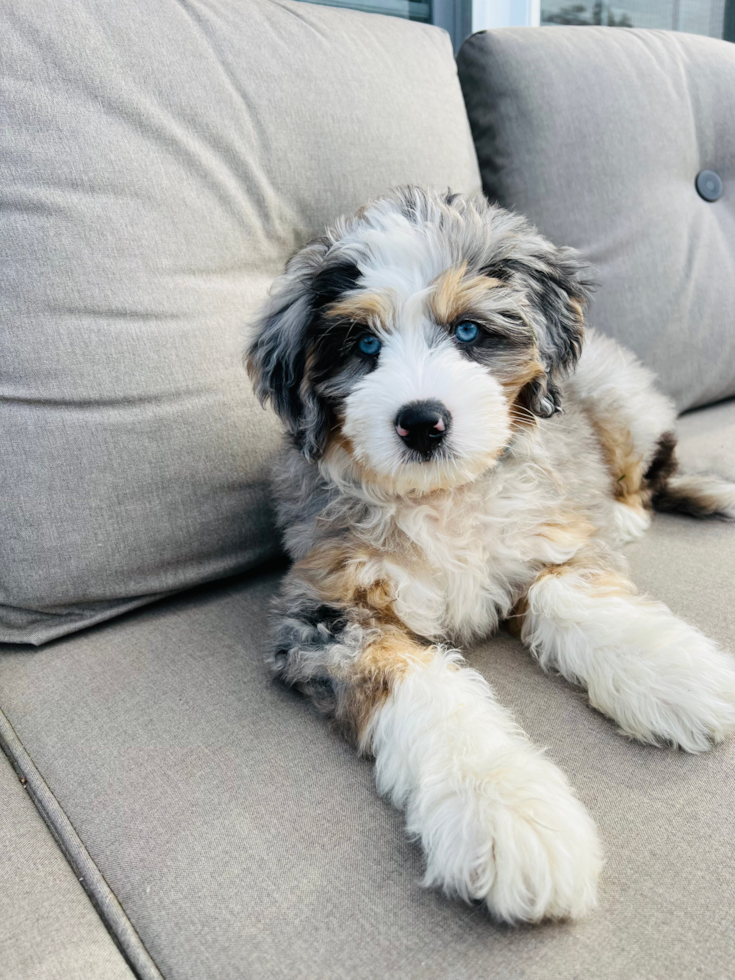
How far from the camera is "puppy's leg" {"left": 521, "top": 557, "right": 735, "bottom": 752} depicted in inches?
47.4

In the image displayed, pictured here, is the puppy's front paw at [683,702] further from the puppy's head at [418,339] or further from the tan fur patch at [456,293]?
the tan fur patch at [456,293]

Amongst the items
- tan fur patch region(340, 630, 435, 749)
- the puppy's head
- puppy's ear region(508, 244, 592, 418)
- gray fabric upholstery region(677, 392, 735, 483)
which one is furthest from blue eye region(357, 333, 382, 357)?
gray fabric upholstery region(677, 392, 735, 483)

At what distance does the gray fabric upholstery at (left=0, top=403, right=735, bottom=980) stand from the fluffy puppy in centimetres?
6

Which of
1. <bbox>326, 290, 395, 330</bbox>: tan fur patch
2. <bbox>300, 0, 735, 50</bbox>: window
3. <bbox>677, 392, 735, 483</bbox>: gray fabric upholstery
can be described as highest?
<bbox>300, 0, 735, 50</bbox>: window

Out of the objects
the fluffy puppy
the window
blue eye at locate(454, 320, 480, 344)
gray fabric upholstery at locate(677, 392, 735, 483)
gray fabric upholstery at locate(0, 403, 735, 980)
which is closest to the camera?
gray fabric upholstery at locate(0, 403, 735, 980)

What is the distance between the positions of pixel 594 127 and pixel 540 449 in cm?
132

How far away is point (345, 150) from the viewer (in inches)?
76.7

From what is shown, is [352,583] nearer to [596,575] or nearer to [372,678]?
[372,678]

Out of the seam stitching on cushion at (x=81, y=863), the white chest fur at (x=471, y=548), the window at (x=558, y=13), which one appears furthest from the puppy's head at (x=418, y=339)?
the window at (x=558, y=13)

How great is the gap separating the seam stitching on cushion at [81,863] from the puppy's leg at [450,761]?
401mm

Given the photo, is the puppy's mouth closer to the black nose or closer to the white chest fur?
the black nose

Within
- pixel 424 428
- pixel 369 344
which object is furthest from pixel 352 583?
pixel 369 344

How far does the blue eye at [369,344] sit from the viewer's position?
1414 mm

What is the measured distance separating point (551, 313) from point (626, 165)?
1201mm
